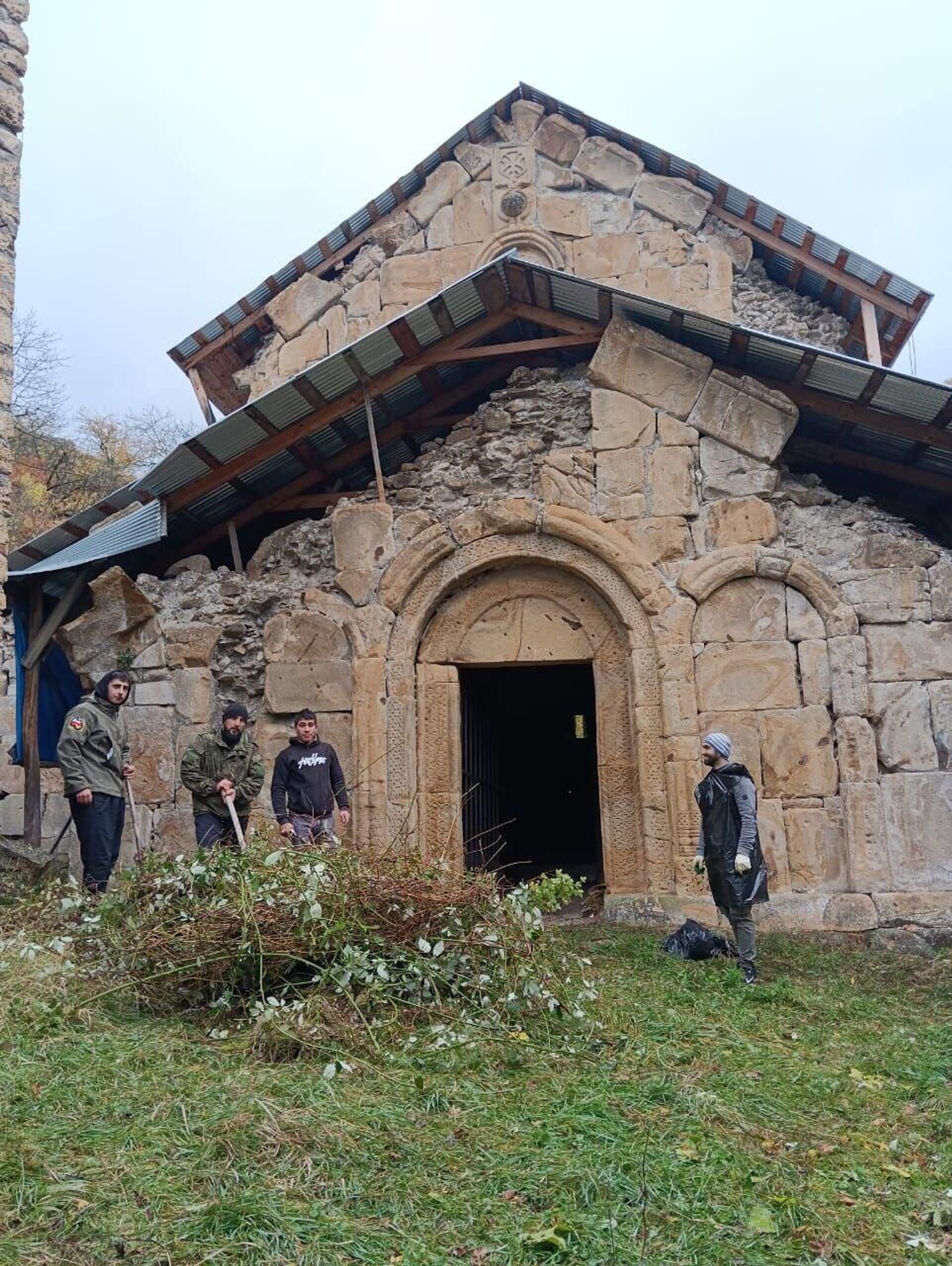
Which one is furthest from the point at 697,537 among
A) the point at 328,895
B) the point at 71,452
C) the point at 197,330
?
the point at 71,452

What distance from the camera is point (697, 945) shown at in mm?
6012

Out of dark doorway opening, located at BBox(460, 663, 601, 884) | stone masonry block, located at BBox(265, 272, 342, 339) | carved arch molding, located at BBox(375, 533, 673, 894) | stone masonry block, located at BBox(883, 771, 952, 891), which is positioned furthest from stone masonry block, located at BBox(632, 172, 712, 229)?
stone masonry block, located at BBox(883, 771, 952, 891)

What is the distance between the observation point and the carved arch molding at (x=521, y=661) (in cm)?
726

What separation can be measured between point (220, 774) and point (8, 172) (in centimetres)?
356

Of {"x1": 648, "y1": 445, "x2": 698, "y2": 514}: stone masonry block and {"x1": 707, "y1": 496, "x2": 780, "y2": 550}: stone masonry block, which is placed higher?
{"x1": 648, "y1": 445, "x2": 698, "y2": 514}: stone masonry block

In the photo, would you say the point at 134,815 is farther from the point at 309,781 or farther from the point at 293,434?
the point at 293,434

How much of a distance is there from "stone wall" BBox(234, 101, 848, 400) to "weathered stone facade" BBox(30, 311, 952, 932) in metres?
3.79

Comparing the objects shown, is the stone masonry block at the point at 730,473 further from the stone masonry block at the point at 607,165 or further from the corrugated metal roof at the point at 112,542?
the stone masonry block at the point at 607,165

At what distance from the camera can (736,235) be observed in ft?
35.5

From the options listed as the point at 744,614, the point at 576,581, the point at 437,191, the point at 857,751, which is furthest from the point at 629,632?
the point at 437,191

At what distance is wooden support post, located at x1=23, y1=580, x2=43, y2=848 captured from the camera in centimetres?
727

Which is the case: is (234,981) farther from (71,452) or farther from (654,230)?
(71,452)

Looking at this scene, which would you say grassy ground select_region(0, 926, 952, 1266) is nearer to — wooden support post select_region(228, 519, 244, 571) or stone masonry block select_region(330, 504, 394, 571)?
stone masonry block select_region(330, 504, 394, 571)

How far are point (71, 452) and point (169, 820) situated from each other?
16.6 metres
